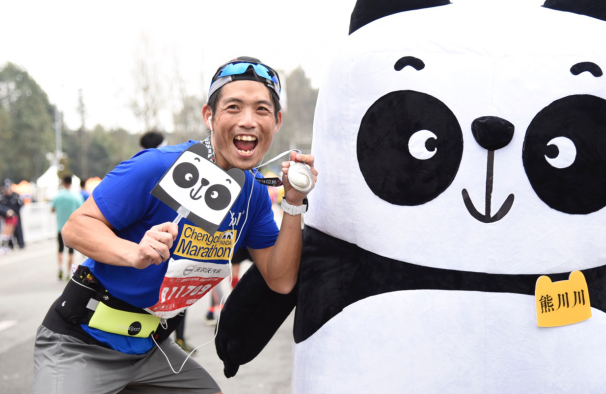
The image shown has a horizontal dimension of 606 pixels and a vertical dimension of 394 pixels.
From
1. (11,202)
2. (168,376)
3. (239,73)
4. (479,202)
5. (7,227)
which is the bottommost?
(7,227)

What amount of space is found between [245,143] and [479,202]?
2.67 feet

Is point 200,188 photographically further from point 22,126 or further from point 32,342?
point 22,126

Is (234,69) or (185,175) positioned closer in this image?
(185,175)

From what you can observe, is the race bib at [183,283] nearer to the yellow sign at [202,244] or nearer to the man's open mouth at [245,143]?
the yellow sign at [202,244]

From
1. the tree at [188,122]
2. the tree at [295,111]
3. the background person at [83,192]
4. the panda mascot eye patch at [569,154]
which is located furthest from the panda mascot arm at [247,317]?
the tree at [188,122]

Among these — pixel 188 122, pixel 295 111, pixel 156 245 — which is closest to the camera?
pixel 156 245

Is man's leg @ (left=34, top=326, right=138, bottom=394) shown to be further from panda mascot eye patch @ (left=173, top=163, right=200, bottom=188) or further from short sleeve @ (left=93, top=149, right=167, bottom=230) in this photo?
panda mascot eye patch @ (left=173, top=163, right=200, bottom=188)

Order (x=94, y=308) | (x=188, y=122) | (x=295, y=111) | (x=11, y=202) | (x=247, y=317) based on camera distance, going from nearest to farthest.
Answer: (x=94, y=308)
(x=247, y=317)
(x=11, y=202)
(x=295, y=111)
(x=188, y=122)

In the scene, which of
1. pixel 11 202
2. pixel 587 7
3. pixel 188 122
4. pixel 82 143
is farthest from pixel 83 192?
pixel 82 143

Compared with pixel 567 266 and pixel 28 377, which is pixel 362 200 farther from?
pixel 28 377

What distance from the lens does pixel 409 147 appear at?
1820 millimetres

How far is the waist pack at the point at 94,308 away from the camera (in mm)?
1919

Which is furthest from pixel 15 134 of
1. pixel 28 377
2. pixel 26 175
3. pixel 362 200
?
pixel 362 200

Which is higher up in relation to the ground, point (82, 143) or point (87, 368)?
point (87, 368)
